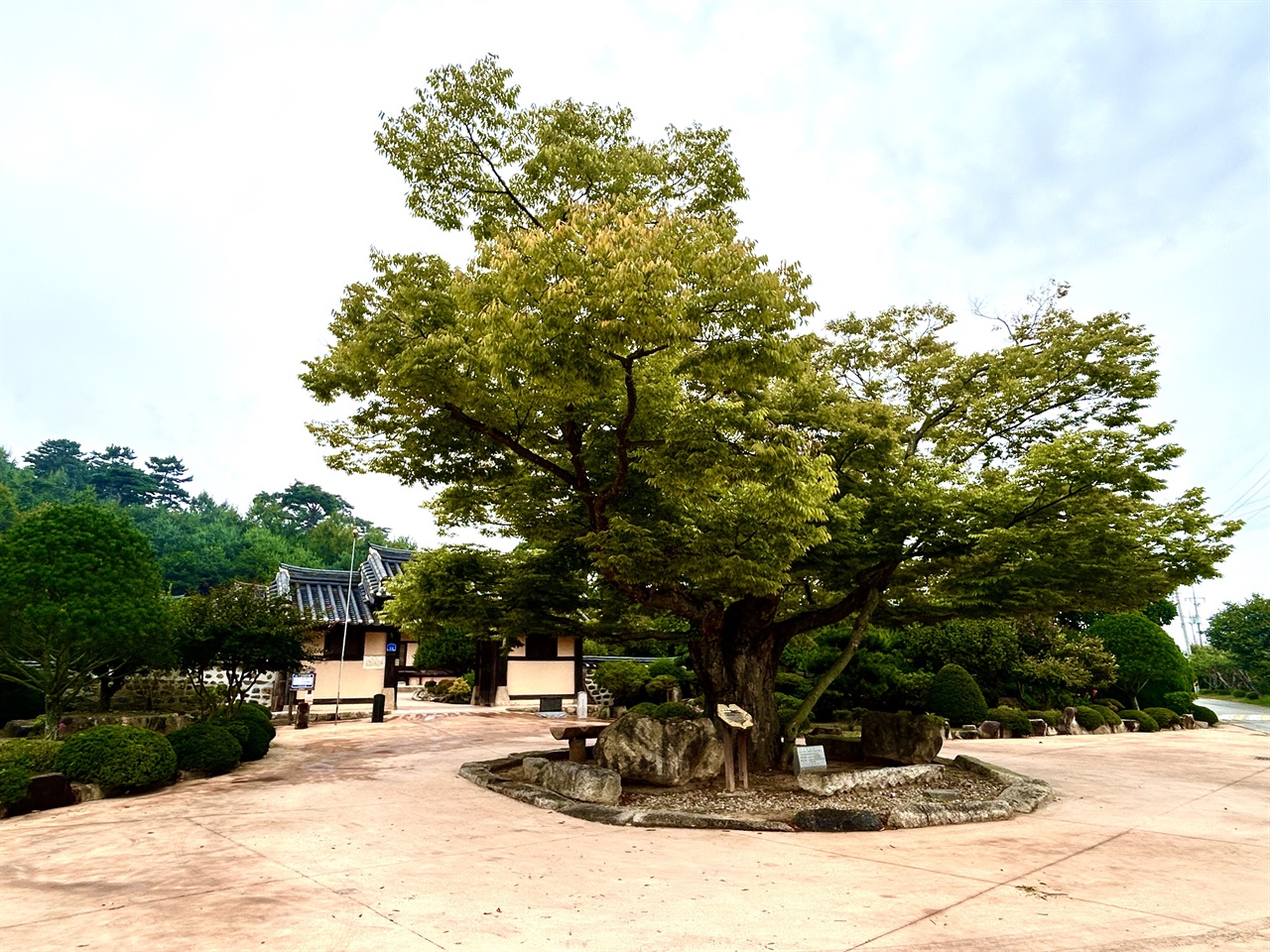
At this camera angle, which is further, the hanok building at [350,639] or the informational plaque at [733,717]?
the hanok building at [350,639]

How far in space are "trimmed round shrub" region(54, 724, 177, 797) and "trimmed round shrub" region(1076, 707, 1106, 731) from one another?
77.4ft

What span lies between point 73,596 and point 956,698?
2044 centimetres

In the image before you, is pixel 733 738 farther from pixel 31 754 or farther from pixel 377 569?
pixel 377 569

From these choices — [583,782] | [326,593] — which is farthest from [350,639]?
[583,782]

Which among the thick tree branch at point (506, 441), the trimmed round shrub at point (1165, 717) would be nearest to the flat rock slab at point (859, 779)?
the thick tree branch at point (506, 441)

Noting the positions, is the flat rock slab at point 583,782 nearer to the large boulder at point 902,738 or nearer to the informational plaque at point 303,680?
the large boulder at point 902,738

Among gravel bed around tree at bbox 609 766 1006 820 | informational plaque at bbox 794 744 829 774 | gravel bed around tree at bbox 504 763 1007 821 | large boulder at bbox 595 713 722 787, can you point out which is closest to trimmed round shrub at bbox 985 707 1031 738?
gravel bed around tree at bbox 504 763 1007 821

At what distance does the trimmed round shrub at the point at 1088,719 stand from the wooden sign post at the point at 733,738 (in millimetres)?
16841

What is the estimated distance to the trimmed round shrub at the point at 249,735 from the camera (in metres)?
12.7

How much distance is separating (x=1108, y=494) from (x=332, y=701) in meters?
21.9

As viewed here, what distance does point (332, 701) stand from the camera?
2338cm

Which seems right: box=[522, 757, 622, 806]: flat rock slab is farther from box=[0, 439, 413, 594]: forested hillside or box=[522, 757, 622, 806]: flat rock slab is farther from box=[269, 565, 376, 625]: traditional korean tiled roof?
box=[0, 439, 413, 594]: forested hillside

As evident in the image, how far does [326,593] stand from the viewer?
25.0 m

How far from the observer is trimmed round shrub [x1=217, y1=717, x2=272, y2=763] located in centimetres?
1273
